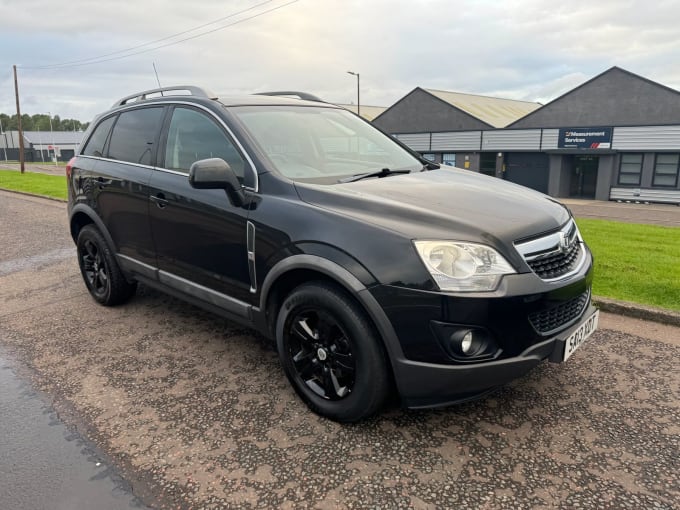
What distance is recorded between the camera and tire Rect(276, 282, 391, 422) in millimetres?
2588

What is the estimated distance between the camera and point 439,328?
2.39 meters

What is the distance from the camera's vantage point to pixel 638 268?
18.9ft

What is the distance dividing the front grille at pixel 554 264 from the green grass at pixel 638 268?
2.25 m

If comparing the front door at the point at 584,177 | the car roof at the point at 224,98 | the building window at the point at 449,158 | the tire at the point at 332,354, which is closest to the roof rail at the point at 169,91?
the car roof at the point at 224,98

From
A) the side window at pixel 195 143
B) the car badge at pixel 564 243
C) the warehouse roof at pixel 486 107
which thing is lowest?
the car badge at pixel 564 243

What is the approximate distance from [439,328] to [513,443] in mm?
842

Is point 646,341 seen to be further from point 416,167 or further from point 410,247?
point 410,247

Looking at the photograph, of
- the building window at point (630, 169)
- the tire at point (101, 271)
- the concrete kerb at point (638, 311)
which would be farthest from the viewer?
the building window at point (630, 169)

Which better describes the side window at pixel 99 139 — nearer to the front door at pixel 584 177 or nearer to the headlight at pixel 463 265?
the headlight at pixel 463 265

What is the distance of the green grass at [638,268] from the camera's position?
4.85 meters

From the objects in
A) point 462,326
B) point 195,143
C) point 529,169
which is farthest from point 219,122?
point 529,169

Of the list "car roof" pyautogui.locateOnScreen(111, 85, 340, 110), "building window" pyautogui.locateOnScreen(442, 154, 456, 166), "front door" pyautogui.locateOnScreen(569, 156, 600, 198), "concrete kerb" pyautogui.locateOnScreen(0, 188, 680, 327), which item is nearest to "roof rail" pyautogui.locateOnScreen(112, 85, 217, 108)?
"car roof" pyautogui.locateOnScreen(111, 85, 340, 110)

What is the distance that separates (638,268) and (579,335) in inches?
143

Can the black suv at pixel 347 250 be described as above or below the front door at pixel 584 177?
above
